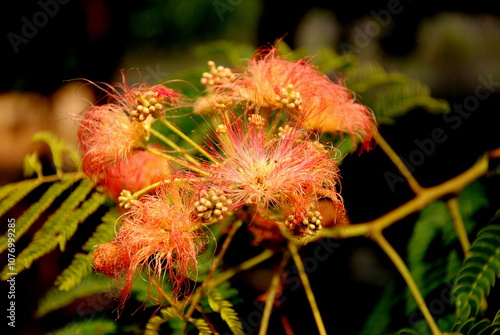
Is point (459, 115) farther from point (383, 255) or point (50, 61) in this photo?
point (50, 61)

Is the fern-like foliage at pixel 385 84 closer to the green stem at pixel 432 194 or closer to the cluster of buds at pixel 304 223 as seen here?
the green stem at pixel 432 194

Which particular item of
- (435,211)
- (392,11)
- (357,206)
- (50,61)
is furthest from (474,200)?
(50,61)

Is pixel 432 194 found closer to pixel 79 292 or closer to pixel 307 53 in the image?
pixel 307 53

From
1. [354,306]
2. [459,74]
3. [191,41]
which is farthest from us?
[191,41]

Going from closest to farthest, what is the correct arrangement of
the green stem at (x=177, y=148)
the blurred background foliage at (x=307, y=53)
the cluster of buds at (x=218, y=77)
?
the green stem at (x=177, y=148), the cluster of buds at (x=218, y=77), the blurred background foliage at (x=307, y=53)

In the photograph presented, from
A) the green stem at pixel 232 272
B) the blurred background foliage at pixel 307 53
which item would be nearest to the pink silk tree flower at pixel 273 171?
the green stem at pixel 232 272

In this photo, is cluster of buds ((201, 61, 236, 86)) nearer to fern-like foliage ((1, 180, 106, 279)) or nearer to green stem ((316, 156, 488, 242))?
fern-like foliage ((1, 180, 106, 279))
